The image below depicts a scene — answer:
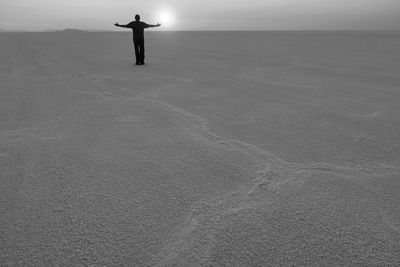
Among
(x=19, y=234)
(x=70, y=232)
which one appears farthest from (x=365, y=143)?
(x=19, y=234)

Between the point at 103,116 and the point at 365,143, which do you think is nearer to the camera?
the point at 365,143

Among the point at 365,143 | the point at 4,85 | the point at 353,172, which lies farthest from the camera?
the point at 4,85

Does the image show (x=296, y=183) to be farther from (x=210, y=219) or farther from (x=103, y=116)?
(x=103, y=116)

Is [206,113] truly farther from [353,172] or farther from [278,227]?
[278,227]

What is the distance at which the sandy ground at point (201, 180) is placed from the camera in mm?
1574

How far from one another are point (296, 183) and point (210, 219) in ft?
2.46

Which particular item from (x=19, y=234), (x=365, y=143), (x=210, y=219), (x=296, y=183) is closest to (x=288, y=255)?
(x=210, y=219)

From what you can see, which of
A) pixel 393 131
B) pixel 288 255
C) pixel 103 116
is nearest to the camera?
pixel 288 255

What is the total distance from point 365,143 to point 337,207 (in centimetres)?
124

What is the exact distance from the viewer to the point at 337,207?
6.21ft

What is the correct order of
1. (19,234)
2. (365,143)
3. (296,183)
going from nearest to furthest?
(19,234)
(296,183)
(365,143)

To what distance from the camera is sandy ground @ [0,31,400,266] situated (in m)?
1.57

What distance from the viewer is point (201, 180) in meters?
2.24

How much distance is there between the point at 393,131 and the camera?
10.3 feet
